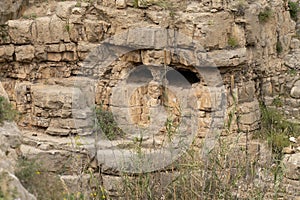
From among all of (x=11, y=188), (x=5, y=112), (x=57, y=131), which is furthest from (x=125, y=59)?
(x=11, y=188)

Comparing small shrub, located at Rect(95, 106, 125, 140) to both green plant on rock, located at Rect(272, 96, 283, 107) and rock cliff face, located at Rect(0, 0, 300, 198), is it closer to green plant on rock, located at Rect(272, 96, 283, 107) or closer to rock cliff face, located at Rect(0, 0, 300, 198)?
rock cliff face, located at Rect(0, 0, 300, 198)

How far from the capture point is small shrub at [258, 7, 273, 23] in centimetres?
1069

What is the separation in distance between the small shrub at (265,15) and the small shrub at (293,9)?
1.25 m

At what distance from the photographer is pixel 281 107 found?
1097cm

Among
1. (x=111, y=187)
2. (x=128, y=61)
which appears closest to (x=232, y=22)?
(x=128, y=61)

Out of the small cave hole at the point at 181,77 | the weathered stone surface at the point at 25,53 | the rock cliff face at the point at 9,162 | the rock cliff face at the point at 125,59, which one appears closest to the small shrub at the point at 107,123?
the rock cliff face at the point at 125,59

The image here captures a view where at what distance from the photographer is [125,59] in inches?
401

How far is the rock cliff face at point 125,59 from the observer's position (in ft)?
32.0

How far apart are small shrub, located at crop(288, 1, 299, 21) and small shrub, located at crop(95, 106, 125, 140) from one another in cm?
485

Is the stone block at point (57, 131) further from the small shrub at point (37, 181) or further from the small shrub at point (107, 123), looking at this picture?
the small shrub at point (37, 181)

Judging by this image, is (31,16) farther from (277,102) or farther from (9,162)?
(9,162)

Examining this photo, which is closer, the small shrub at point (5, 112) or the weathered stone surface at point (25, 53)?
the small shrub at point (5, 112)

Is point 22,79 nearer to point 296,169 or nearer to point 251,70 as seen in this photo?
point 251,70

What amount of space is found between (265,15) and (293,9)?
1.49 metres
